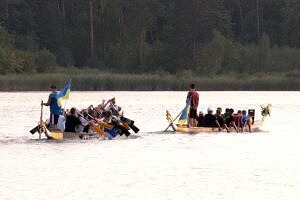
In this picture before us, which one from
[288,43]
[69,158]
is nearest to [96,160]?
[69,158]

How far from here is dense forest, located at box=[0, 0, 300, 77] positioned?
301 ft

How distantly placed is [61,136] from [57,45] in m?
63.8

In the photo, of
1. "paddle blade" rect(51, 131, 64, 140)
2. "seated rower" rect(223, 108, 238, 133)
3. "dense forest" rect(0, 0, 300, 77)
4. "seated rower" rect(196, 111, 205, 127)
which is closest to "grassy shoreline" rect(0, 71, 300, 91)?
"dense forest" rect(0, 0, 300, 77)

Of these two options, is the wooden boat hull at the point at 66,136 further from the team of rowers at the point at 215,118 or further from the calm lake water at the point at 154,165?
the team of rowers at the point at 215,118

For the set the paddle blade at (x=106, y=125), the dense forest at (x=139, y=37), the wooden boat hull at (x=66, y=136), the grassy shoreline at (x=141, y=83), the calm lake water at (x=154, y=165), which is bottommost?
the calm lake water at (x=154, y=165)

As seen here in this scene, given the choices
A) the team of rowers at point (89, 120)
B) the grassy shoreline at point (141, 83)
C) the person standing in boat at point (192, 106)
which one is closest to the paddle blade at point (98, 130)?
the team of rowers at point (89, 120)

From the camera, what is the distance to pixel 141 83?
74188 mm

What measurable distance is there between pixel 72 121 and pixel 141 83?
126 feet

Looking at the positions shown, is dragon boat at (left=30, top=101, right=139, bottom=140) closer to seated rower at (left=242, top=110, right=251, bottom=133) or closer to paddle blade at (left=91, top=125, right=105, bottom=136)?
paddle blade at (left=91, top=125, right=105, bottom=136)

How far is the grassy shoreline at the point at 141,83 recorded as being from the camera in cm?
7138

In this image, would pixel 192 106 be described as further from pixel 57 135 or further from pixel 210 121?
pixel 57 135

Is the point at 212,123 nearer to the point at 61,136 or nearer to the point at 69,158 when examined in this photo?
the point at 61,136

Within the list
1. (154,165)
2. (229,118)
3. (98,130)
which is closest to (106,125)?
(98,130)

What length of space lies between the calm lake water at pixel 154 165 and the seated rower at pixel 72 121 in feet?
1.74
